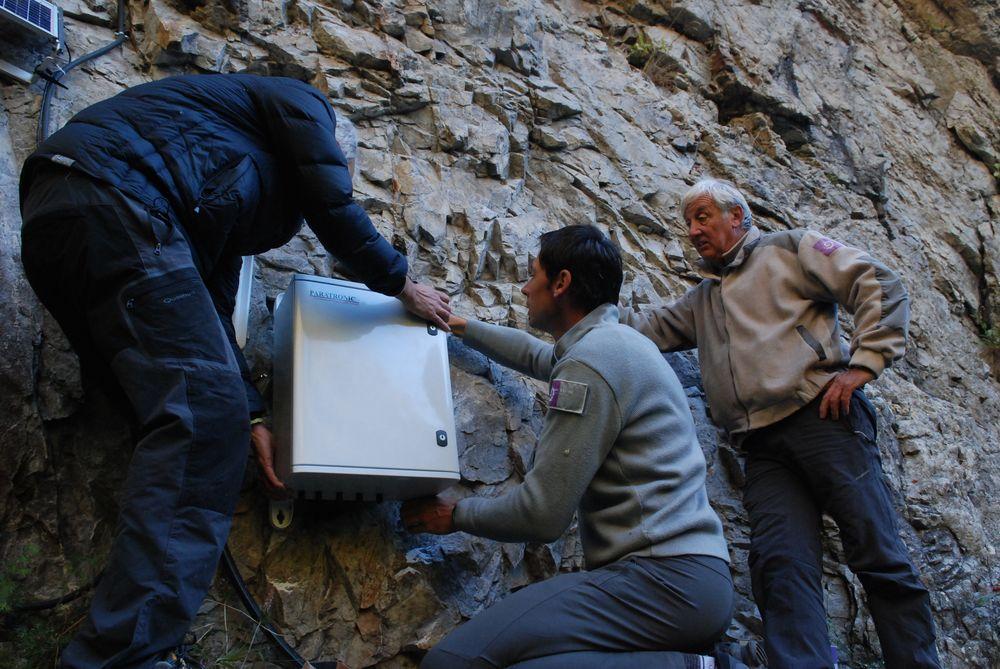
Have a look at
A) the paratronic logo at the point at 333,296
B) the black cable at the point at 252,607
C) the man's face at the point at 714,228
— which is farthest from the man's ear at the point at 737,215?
the black cable at the point at 252,607

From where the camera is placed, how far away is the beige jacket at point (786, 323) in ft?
11.4

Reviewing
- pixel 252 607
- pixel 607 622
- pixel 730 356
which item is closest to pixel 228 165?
pixel 252 607

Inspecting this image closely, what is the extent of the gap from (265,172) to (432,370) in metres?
1.01

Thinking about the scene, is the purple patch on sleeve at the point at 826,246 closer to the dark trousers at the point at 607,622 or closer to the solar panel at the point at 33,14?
the dark trousers at the point at 607,622

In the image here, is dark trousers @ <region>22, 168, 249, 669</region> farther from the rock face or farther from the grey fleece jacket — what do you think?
the grey fleece jacket

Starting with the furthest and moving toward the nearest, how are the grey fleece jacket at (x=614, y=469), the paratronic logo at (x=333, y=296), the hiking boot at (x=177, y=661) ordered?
the paratronic logo at (x=333, y=296) → the grey fleece jacket at (x=614, y=469) → the hiking boot at (x=177, y=661)

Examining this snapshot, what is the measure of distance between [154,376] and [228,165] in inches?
32.7

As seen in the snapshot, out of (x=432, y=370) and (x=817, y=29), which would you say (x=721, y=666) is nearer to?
(x=432, y=370)

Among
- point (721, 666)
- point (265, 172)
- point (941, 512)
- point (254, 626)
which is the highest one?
point (265, 172)

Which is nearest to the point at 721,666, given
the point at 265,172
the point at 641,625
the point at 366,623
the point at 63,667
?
the point at 641,625

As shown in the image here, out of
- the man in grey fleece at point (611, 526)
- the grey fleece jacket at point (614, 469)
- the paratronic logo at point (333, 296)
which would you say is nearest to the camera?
the man in grey fleece at point (611, 526)

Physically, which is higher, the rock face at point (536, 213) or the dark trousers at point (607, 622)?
the dark trousers at point (607, 622)

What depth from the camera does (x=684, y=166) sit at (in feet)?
19.9

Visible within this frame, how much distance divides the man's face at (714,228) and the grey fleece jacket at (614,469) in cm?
143
